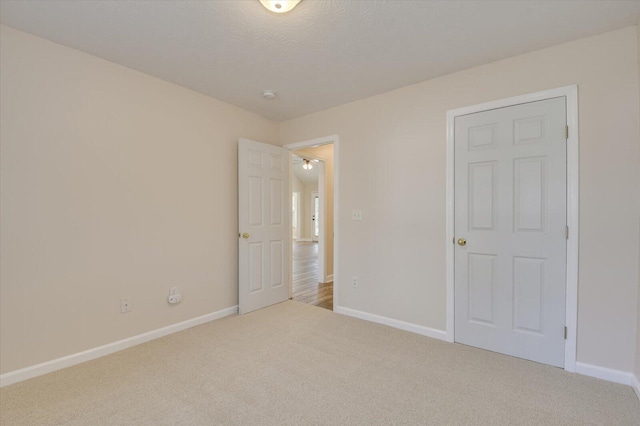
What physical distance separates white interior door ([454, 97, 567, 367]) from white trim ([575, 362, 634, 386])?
0.38ft

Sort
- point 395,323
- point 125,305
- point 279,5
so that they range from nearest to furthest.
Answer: point 279,5 → point 125,305 → point 395,323

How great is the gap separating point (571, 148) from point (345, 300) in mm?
2501

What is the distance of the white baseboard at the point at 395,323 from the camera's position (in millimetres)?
2740

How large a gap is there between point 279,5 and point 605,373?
10.7 ft

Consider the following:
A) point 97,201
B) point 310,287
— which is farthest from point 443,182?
point 97,201

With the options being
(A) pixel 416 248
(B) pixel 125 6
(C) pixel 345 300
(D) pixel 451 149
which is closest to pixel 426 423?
(A) pixel 416 248

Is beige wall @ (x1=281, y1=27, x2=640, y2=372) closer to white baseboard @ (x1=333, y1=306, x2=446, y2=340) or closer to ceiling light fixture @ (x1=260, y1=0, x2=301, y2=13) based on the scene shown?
white baseboard @ (x1=333, y1=306, x2=446, y2=340)

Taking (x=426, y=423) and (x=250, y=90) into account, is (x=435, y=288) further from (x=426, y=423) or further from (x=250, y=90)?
(x=250, y=90)

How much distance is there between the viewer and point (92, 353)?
7.63 ft

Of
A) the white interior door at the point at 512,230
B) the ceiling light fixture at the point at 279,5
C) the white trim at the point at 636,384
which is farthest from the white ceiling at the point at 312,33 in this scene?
the white trim at the point at 636,384

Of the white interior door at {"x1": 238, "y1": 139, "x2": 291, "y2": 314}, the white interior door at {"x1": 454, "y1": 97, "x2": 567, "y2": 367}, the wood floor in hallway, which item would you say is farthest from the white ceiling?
the wood floor in hallway

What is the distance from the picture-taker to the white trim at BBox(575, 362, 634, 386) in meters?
1.96

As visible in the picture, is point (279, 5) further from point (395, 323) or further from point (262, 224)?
point (395, 323)

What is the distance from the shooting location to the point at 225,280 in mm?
3352
